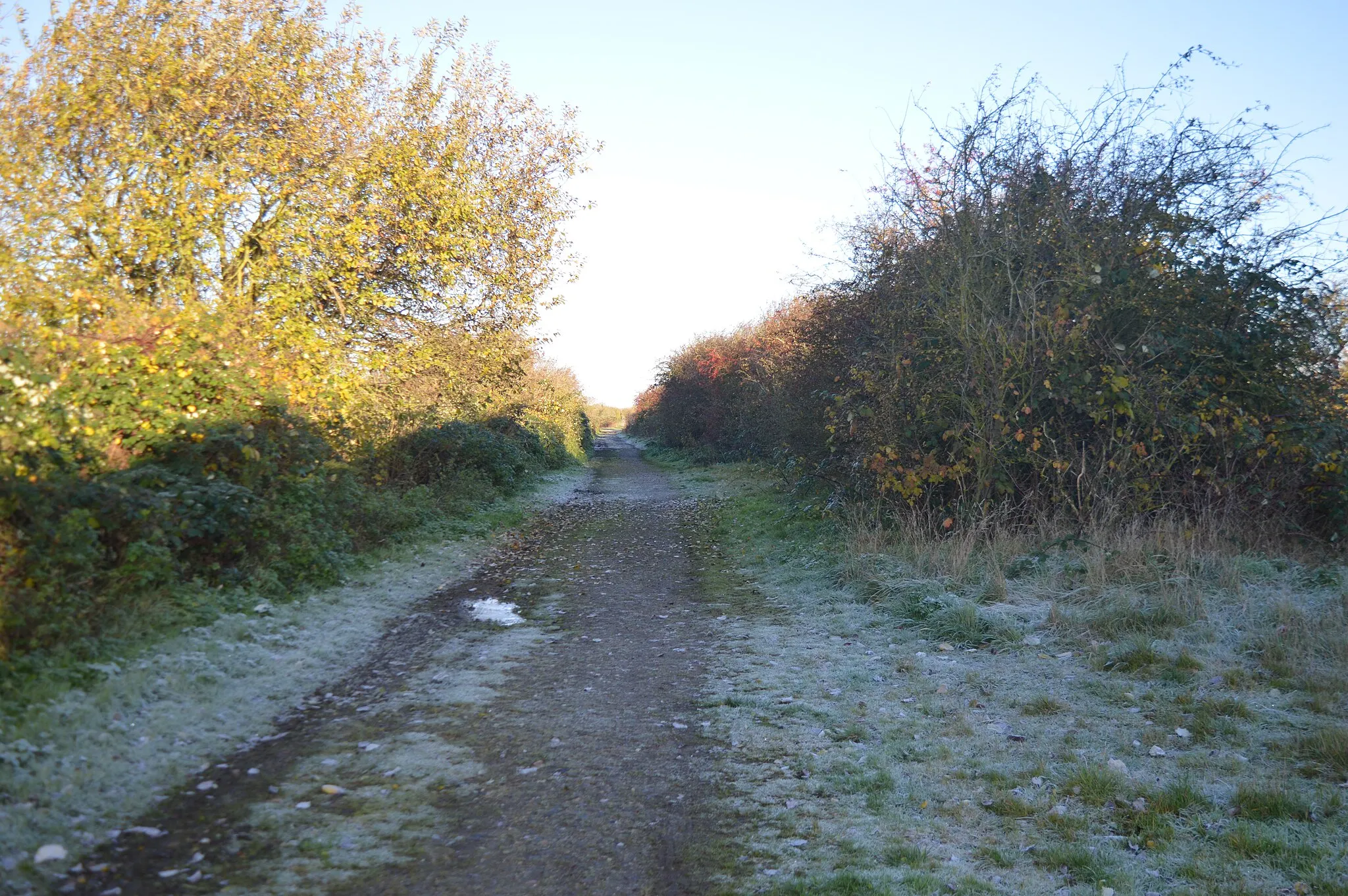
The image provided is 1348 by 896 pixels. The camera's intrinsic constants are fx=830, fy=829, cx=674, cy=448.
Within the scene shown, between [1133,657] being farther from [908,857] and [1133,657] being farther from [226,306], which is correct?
[226,306]

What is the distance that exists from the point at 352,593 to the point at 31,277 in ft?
14.5

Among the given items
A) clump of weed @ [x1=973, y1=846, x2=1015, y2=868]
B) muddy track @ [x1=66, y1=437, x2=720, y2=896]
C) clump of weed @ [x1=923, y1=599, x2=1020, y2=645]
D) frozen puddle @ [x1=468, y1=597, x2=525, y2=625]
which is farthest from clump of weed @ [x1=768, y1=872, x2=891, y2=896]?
frozen puddle @ [x1=468, y1=597, x2=525, y2=625]

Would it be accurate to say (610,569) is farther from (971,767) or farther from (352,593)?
(971,767)

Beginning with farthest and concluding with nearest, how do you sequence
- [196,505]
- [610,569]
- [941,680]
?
[610,569] → [196,505] → [941,680]

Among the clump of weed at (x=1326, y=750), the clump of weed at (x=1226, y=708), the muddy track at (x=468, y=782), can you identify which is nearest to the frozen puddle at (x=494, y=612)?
the muddy track at (x=468, y=782)

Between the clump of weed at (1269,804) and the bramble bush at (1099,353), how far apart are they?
5806 millimetres

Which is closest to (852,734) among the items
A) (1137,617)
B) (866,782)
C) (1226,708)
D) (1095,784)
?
(866,782)

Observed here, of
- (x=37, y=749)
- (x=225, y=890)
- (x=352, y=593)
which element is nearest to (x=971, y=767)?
(x=225, y=890)

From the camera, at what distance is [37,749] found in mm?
4129

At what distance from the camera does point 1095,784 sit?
4.45m

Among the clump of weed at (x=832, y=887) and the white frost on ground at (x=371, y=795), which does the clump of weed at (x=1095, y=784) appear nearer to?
the clump of weed at (x=832, y=887)

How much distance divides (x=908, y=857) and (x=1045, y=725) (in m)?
2.05

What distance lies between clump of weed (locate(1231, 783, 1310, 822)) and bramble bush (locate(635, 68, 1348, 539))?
19.0 ft

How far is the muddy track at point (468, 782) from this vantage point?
3.62 m
